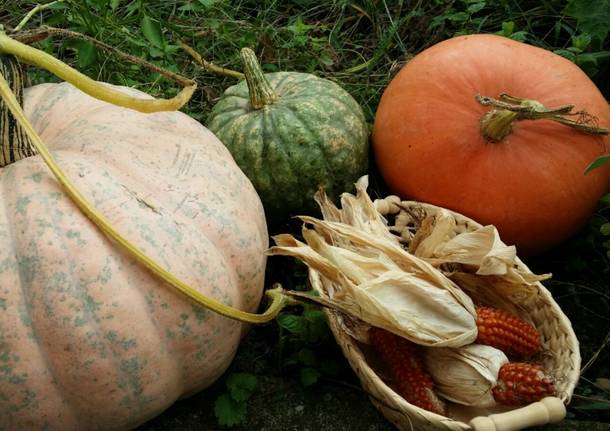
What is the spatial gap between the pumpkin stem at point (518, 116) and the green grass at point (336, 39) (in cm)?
24

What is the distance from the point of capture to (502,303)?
75.2 inches

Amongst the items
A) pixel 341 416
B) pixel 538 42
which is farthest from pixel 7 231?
pixel 538 42

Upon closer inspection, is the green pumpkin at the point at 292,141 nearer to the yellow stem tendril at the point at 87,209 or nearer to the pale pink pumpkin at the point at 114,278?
the pale pink pumpkin at the point at 114,278

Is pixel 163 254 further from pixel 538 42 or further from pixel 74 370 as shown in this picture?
pixel 538 42

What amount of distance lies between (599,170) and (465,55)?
520 mm

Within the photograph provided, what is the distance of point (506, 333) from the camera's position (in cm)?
171

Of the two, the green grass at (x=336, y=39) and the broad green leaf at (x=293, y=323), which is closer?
the broad green leaf at (x=293, y=323)

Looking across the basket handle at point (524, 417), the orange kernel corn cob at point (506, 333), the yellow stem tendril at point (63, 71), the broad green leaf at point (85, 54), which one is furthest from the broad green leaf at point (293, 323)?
the broad green leaf at point (85, 54)

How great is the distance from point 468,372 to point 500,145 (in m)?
0.72

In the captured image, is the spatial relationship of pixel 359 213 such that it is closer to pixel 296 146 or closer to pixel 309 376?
pixel 296 146

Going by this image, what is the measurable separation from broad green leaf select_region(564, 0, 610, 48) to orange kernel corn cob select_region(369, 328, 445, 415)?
1.19 meters

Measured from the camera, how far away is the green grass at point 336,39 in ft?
7.41

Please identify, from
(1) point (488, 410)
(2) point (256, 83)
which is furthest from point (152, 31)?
(1) point (488, 410)

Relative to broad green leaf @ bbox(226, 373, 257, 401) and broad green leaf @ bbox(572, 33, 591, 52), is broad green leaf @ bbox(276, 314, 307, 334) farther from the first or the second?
broad green leaf @ bbox(572, 33, 591, 52)
